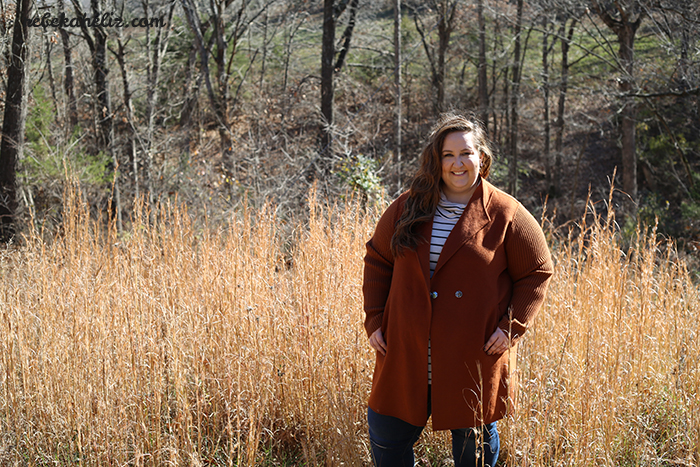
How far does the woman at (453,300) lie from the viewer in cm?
190

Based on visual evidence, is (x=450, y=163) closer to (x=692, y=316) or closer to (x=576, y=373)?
(x=576, y=373)

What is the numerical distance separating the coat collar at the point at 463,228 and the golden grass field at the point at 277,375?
71 centimetres

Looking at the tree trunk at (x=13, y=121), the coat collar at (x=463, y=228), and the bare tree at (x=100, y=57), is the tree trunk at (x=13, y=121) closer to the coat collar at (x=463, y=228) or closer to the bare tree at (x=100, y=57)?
the bare tree at (x=100, y=57)

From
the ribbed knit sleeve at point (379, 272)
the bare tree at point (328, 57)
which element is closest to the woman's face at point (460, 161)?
the ribbed knit sleeve at point (379, 272)

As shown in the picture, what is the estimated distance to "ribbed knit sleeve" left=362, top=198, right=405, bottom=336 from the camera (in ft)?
6.95

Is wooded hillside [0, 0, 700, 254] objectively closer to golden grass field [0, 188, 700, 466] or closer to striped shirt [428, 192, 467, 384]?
golden grass field [0, 188, 700, 466]

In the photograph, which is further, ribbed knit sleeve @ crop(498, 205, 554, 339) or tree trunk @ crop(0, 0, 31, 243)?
tree trunk @ crop(0, 0, 31, 243)

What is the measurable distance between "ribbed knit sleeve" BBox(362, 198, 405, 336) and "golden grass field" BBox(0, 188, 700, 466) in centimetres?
61

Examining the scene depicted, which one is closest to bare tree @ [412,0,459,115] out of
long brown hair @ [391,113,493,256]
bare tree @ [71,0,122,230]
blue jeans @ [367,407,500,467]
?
bare tree @ [71,0,122,230]

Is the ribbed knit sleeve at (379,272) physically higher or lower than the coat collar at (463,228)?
lower

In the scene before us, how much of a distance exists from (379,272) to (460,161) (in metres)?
0.54

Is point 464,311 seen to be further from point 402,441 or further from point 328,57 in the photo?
point 328,57

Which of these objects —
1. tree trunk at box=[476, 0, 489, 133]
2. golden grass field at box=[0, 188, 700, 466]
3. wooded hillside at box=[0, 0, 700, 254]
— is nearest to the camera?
golden grass field at box=[0, 188, 700, 466]

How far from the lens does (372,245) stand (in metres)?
2.17
